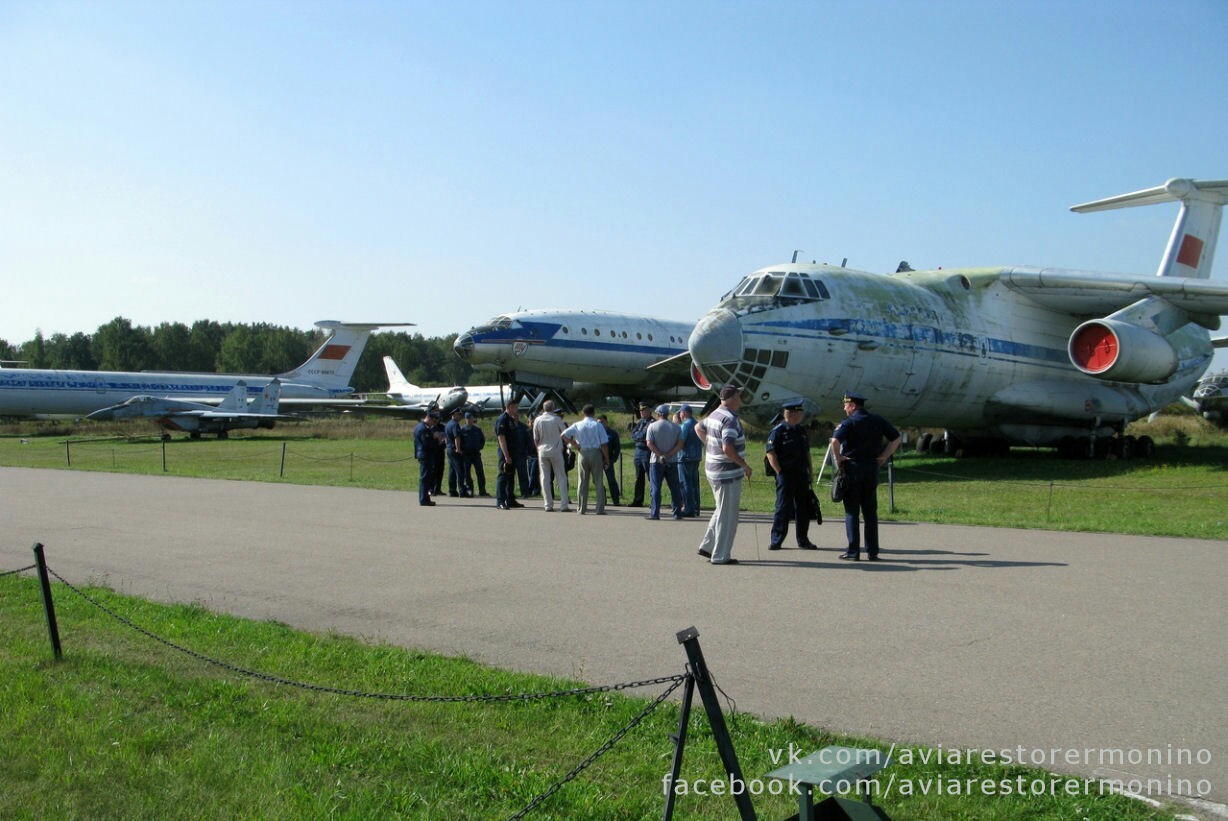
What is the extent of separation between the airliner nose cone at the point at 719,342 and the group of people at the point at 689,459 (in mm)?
1450

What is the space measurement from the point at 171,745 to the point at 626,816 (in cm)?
243

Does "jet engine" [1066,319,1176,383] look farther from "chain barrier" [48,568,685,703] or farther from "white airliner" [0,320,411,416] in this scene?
"white airliner" [0,320,411,416]

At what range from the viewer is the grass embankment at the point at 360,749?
4.22 m

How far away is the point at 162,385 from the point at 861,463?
49955 millimetres

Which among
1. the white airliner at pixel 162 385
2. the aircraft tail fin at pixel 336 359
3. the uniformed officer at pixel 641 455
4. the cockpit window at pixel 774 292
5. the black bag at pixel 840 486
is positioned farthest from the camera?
the aircraft tail fin at pixel 336 359

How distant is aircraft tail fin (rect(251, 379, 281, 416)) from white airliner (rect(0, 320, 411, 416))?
4.18 ft

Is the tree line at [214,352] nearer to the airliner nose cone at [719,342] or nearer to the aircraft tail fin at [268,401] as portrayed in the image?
the aircraft tail fin at [268,401]

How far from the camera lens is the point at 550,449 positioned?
51.0 feet

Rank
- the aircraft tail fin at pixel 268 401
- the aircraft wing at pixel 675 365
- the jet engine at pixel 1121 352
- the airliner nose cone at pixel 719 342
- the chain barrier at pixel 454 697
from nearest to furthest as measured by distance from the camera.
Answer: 1. the chain barrier at pixel 454 697
2. the airliner nose cone at pixel 719 342
3. the jet engine at pixel 1121 352
4. the aircraft wing at pixel 675 365
5. the aircraft tail fin at pixel 268 401

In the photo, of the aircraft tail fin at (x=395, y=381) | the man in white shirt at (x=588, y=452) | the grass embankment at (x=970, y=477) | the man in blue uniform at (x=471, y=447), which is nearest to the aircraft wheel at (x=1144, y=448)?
the grass embankment at (x=970, y=477)

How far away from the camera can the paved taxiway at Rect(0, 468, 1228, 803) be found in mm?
5215

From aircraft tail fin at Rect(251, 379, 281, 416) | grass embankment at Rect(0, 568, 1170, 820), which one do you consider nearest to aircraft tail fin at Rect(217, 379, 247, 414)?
aircraft tail fin at Rect(251, 379, 281, 416)

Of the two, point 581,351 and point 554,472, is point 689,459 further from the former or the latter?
point 581,351

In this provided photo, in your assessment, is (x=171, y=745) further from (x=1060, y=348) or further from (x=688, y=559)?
(x=1060, y=348)
